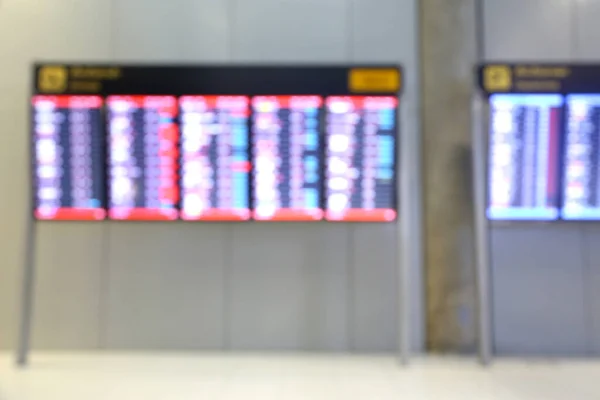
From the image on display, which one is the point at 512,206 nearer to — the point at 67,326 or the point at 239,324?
the point at 239,324

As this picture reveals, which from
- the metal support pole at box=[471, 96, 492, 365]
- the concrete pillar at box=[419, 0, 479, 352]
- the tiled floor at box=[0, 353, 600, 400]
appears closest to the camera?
the tiled floor at box=[0, 353, 600, 400]

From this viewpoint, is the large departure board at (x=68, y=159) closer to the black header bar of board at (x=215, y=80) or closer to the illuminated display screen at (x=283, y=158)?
the black header bar of board at (x=215, y=80)

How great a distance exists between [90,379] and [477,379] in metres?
1.89

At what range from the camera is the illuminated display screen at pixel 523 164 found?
9.52 feet

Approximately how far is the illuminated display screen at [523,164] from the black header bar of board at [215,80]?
25.5 inches

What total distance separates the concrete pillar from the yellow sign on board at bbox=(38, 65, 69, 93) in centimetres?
206

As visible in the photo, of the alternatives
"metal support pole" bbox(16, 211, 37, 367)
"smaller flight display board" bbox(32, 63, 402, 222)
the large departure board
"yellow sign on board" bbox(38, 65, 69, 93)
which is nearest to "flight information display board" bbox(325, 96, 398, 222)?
"smaller flight display board" bbox(32, 63, 402, 222)

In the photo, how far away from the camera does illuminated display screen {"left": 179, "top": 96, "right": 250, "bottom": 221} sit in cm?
290

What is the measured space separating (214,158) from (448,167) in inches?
54.7

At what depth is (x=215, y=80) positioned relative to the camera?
292 centimetres

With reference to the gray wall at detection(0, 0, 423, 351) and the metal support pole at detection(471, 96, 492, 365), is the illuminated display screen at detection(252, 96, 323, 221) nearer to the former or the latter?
the gray wall at detection(0, 0, 423, 351)

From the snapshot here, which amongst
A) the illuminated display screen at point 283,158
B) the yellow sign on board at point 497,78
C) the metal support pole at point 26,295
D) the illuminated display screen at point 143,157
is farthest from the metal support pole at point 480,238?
the metal support pole at point 26,295

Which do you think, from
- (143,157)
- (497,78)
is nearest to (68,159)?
(143,157)

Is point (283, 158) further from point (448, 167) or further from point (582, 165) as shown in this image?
point (582, 165)
